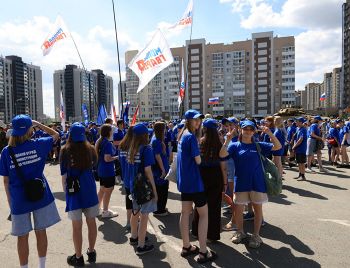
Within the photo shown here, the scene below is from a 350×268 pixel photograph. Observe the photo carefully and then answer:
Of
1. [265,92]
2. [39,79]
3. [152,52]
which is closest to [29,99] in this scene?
[39,79]

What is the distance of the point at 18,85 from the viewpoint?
9344 centimetres

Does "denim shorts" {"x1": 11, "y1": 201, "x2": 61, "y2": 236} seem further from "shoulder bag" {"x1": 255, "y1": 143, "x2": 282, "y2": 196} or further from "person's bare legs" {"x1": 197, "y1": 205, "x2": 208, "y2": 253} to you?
"shoulder bag" {"x1": 255, "y1": 143, "x2": 282, "y2": 196}

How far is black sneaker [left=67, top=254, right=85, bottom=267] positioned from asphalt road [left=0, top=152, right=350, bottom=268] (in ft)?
0.30

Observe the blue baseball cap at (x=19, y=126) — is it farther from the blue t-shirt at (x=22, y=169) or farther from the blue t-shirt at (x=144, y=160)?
the blue t-shirt at (x=144, y=160)

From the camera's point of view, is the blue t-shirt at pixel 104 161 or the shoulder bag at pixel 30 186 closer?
the shoulder bag at pixel 30 186

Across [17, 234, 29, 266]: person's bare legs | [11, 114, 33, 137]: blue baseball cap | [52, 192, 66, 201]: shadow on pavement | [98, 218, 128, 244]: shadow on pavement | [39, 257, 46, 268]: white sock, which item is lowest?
[52, 192, 66, 201]: shadow on pavement

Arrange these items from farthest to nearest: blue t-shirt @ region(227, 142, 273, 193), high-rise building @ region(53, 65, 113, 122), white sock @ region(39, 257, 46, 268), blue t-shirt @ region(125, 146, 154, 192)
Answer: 1. high-rise building @ region(53, 65, 113, 122)
2. blue t-shirt @ region(227, 142, 273, 193)
3. blue t-shirt @ region(125, 146, 154, 192)
4. white sock @ region(39, 257, 46, 268)

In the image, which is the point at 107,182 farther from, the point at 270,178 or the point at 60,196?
the point at 270,178

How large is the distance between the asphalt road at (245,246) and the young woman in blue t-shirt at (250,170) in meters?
0.44

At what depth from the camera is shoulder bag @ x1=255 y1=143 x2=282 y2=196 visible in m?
4.66

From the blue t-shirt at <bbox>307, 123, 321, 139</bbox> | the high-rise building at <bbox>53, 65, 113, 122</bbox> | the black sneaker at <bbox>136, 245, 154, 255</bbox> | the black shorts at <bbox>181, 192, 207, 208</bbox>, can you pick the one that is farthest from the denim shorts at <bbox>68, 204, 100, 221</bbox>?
the high-rise building at <bbox>53, 65, 113, 122</bbox>

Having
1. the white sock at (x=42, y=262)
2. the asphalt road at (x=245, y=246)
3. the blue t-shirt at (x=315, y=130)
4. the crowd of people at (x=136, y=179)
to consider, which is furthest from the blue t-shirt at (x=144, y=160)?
the blue t-shirt at (x=315, y=130)

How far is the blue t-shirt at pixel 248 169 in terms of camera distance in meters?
4.63

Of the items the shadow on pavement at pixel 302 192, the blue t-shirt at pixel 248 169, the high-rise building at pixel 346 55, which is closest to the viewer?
the blue t-shirt at pixel 248 169
